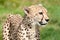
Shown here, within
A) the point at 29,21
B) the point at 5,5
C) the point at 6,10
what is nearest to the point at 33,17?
the point at 29,21

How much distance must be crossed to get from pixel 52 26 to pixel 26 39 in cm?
376

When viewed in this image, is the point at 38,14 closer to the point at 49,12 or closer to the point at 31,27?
the point at 31,27

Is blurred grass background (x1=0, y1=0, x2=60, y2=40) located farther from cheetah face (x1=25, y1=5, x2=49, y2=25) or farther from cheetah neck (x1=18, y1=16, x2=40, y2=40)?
cheetah face (x1=25, y1=5, x2=49, y2=25)

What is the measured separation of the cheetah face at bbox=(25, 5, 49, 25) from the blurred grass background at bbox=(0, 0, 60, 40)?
223 centimetres

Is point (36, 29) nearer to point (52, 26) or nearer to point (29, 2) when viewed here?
point (52, 26)

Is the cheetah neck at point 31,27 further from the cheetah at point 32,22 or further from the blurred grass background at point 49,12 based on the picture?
the blurred grass background at point 49,12

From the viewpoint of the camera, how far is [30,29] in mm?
7652

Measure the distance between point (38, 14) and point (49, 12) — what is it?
5731 mm

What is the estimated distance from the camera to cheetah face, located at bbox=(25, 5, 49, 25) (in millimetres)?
7566

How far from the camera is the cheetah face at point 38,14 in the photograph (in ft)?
24.8

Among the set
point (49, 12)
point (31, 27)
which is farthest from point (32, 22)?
point (49, 12)

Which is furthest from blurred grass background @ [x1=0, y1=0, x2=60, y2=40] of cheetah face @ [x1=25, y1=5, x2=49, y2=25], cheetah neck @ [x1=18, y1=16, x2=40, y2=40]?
cheetah face @ [x1=25, y1=5, x2=49, y2=25]

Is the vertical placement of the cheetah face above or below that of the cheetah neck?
above

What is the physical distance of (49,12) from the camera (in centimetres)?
1332
